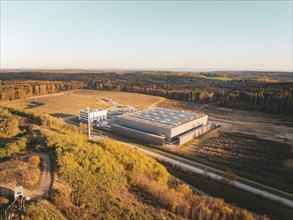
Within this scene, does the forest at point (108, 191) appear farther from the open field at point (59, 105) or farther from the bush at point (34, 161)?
the open field at point (59, 105)

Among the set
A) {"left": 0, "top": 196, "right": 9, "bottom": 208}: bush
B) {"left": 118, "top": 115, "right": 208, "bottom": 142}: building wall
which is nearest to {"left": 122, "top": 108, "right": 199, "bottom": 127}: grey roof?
{"left": 118, "top": 115, "right": 208, "bottom": 142}: building wall

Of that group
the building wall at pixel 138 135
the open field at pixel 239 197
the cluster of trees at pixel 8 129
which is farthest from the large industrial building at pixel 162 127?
the cluster of trees at pixel 8 129

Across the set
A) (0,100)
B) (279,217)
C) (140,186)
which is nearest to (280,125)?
(279,217)

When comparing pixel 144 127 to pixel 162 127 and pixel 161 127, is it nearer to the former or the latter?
pixel 161 127

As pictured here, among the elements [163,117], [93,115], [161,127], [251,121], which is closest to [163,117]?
[163,117]

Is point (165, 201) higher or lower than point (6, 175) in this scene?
lower

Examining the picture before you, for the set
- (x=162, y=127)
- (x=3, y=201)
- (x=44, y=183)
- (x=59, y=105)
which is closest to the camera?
(x=3, y=201)

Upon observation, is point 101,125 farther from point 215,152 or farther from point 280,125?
point 280,125
